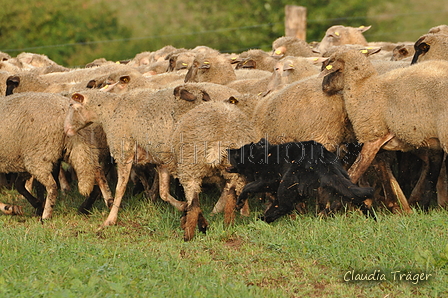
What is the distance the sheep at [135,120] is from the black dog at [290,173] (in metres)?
0.93

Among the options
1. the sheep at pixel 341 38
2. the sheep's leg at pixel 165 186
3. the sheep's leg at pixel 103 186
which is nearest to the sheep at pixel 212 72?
the sheep's leg at pixel 103 186

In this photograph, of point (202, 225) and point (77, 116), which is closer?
point (202, 225)

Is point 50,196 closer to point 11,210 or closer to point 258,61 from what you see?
point 11,210

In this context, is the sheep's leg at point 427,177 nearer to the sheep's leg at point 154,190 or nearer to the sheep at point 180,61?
the sheep's leg at point 154,190

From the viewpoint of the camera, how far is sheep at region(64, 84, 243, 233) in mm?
6465

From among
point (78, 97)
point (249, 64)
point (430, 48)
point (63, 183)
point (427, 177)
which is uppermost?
point (430, 48)

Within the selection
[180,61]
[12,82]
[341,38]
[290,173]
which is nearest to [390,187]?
[290,173]

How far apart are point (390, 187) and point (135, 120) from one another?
2.61m

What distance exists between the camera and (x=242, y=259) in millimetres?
5055

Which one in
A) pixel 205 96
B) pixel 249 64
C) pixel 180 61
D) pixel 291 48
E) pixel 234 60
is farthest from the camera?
pixel 291 48

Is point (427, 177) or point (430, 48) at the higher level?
point (430, 48)

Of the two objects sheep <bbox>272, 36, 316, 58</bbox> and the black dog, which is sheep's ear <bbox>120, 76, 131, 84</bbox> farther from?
sheep <bbox>272, 36, 316, 58</bbox>

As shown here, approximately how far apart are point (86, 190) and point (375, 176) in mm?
3078

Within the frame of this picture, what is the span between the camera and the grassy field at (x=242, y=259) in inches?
169
